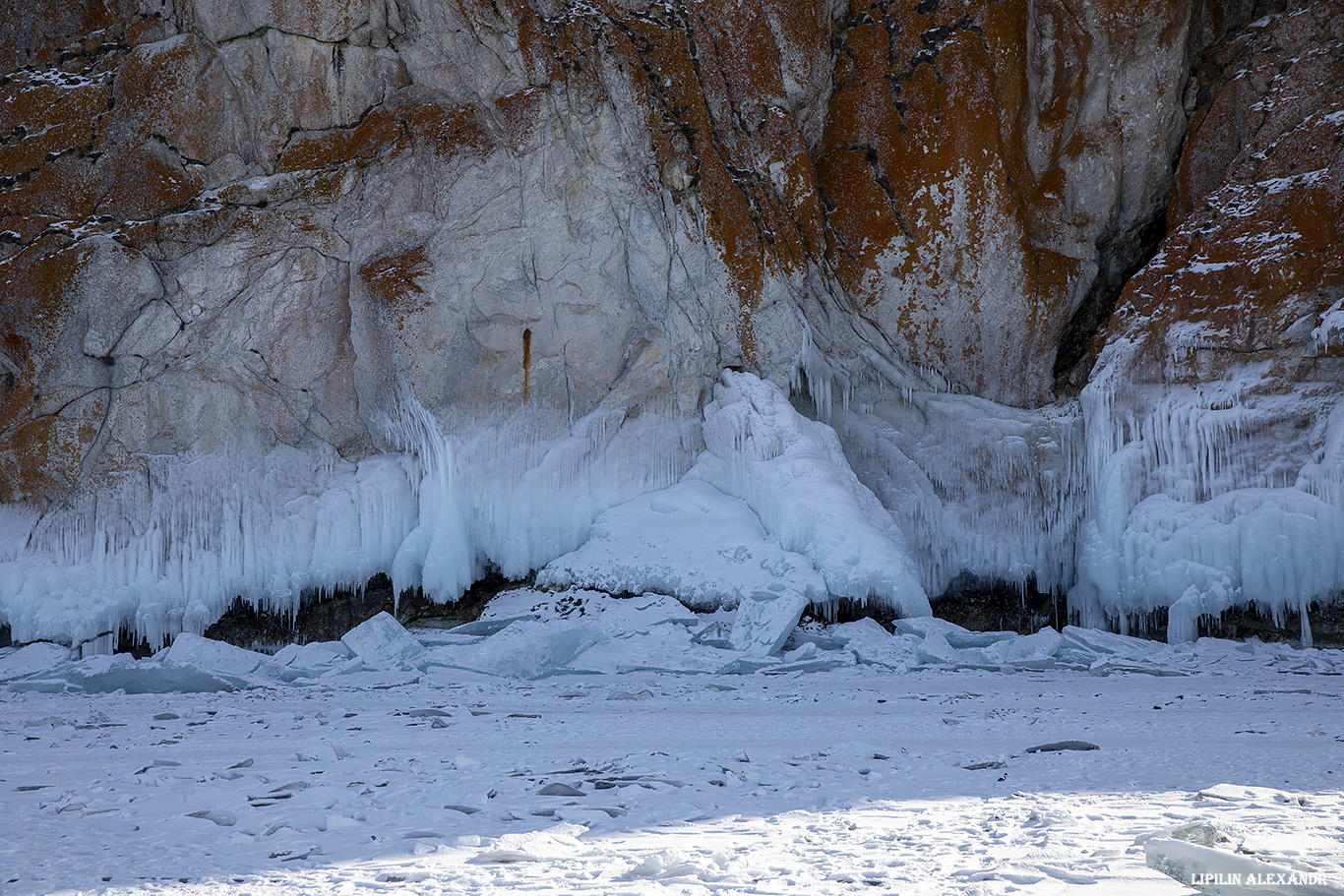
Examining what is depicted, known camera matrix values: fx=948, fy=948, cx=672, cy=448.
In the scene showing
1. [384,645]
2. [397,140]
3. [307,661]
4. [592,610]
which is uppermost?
[397,140]

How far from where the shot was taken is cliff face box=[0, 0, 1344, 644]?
8727 mm

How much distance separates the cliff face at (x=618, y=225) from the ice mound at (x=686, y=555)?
450 millimetres

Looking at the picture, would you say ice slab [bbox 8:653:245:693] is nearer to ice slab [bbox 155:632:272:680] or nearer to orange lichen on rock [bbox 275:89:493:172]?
ice slab [bbox 155:632:272:680]

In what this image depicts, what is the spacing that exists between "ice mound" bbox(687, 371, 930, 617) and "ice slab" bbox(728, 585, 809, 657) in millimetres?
453

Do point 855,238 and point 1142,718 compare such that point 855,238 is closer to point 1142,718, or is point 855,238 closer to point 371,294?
point 371,294

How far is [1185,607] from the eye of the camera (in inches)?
304

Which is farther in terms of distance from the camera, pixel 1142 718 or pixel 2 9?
pixel 2 9

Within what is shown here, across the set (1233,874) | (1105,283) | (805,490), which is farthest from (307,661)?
(1105,283)

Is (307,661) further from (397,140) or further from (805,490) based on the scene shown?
(397,140)

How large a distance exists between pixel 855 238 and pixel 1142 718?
6.33 m

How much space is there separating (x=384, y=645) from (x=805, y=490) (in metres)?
3.69

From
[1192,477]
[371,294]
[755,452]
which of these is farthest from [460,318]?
[1192,477]

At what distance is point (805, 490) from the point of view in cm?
823

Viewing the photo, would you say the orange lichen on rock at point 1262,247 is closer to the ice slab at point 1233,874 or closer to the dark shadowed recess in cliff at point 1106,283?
the dark shadowed recess in cliff at point 1106,283
